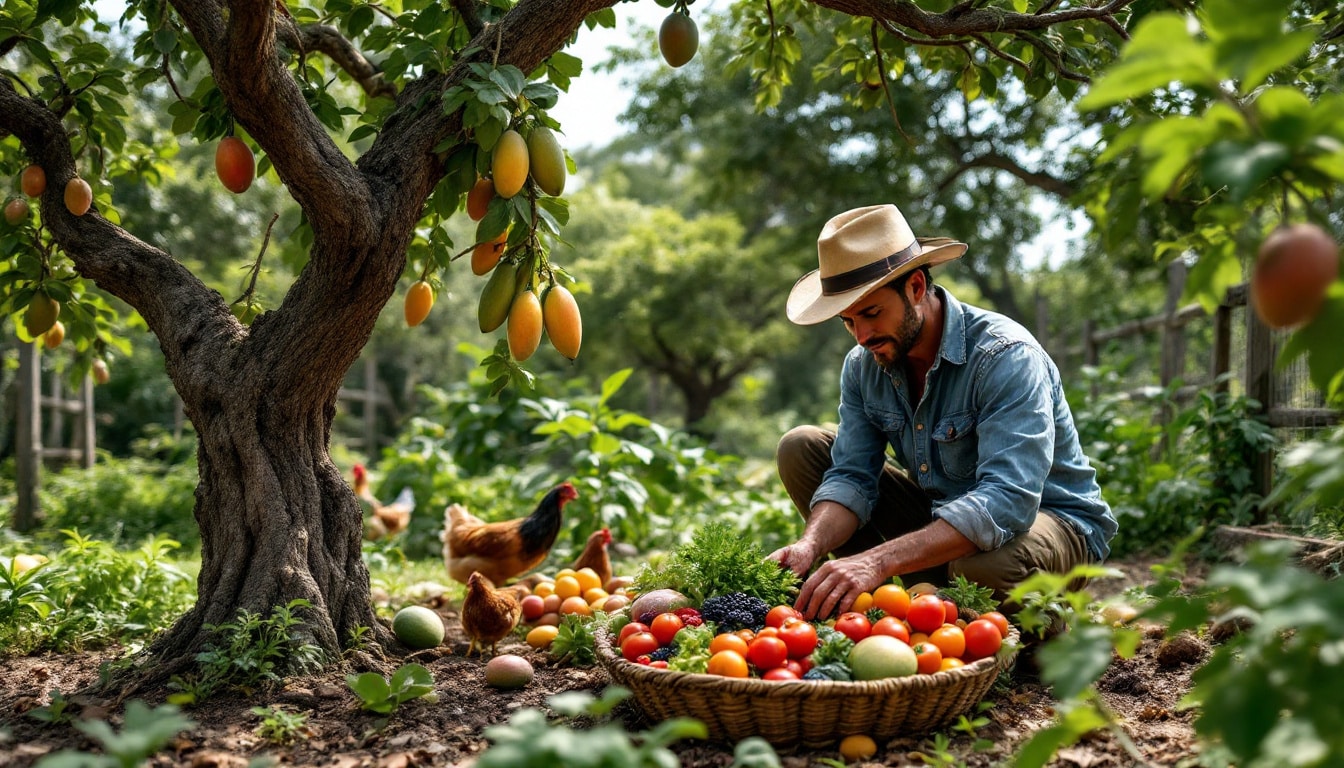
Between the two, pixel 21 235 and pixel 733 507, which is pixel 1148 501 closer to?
pixel 733 507

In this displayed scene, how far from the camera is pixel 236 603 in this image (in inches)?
98.3

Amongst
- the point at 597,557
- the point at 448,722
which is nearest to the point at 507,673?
the point at 448,722

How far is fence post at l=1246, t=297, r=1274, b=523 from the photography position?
441cm

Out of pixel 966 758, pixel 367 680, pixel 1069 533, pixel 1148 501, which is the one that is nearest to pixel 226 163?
pixel 367 680

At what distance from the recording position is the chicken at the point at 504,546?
12.8ft

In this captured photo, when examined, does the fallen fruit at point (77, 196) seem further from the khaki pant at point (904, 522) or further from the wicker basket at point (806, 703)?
the khaki pant at point (904, 522)

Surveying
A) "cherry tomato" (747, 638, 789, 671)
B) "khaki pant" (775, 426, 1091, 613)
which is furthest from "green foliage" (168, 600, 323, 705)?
"khaki pant" (775, 426, 1091, 613)

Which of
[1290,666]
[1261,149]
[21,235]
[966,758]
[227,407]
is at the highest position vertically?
[21,235]

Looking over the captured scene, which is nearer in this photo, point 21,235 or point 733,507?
point 21,235

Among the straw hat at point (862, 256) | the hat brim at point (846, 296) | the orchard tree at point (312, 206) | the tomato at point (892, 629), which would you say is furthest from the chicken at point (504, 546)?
the tomato at point (892, 629)

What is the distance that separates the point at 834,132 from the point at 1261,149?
1096cm

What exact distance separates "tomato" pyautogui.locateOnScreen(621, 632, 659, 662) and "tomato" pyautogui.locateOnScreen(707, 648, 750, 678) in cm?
22

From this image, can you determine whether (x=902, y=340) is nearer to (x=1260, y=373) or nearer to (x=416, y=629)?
(x=416, y=629)

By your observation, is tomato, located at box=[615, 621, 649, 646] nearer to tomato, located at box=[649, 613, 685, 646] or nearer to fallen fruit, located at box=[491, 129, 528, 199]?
tomato, located at box=[649, 613, 685, 646]
